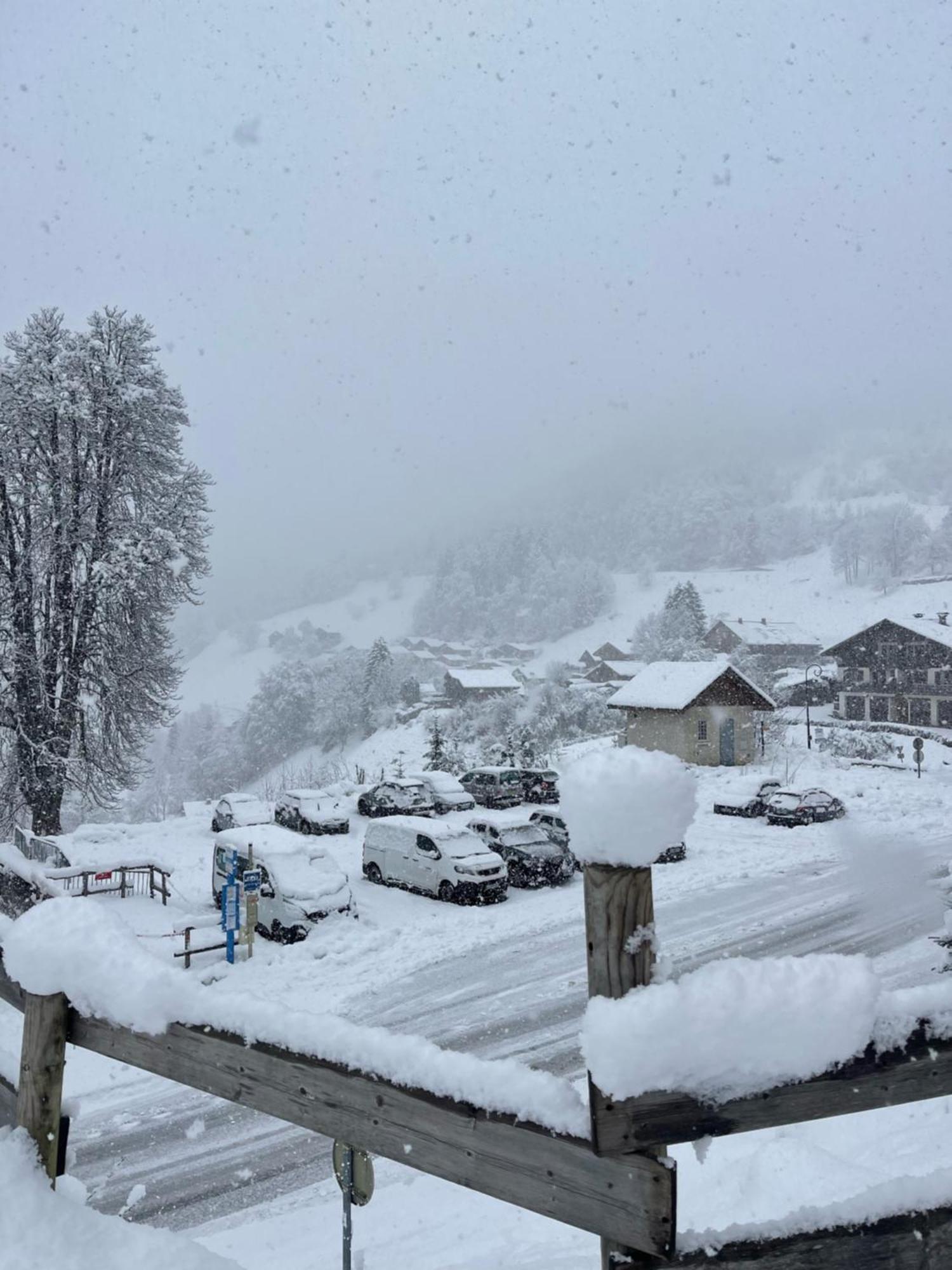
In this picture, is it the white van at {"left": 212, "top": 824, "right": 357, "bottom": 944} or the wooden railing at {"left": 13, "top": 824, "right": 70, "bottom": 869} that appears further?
the wooden railing at {"left": 13, "top": 824, "right": 70, "bottom": 869}

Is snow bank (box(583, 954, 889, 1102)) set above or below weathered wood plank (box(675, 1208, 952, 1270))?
above

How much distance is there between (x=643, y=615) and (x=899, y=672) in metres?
95.0

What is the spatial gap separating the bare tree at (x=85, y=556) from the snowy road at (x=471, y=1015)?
39.1 feet

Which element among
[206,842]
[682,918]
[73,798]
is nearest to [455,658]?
[73,798]

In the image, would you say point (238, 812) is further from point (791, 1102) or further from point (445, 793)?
point (791, 1102)

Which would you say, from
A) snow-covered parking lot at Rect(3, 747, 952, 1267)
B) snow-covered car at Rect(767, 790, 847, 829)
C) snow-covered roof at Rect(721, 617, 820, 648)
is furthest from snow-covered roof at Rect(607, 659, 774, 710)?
snow-covered roof at Rect(721, 617, 820, 648)

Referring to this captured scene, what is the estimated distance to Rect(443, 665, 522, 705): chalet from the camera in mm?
78938

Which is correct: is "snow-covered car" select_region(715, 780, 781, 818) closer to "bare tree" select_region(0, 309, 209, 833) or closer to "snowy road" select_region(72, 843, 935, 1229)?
"snowy road" select_region(72, 843, 935, 1229)

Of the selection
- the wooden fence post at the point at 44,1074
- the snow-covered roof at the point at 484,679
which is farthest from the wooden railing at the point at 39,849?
the snow-covered roof at the point at 484,679

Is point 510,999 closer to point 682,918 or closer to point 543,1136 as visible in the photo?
point 682,918

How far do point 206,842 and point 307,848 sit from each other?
8.73 m

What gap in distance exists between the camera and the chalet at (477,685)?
78.9m

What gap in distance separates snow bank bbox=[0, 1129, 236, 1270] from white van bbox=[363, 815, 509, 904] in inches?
555

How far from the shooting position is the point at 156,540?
2014cm
